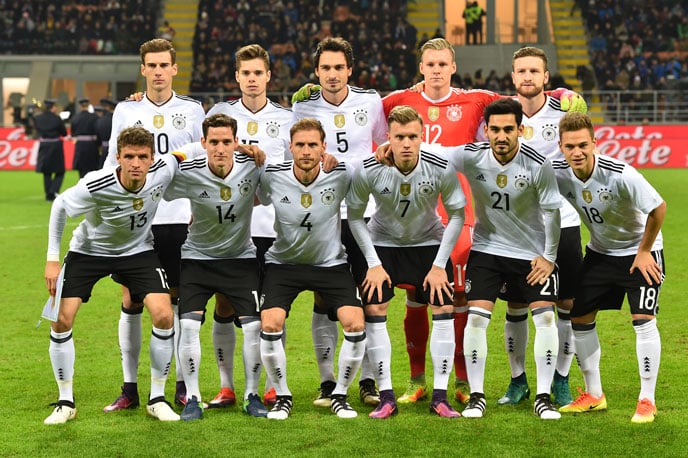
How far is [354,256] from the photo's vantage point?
6.56 meters

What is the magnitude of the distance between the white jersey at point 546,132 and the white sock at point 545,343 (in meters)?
0.79

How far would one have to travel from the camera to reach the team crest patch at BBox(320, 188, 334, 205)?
627 centimetres

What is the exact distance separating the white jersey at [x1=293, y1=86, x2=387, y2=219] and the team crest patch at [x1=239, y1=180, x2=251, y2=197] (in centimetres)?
74

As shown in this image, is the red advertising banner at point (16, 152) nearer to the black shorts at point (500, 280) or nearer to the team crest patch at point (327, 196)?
the team crest patch at point (327, 196)

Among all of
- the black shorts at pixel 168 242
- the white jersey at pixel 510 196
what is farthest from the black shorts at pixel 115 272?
the white jersey at pixel 510 196

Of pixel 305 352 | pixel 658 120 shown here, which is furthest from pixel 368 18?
pixel 305 352

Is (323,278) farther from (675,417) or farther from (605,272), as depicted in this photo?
(675,417)

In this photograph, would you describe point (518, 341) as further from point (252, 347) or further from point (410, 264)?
point (252, 347)

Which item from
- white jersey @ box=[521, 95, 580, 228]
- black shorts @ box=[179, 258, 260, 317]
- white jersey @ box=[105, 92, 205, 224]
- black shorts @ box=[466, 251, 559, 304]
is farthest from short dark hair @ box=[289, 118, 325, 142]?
white jersey @ box=[521, 95, 580, 228]

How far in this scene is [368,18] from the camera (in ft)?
111

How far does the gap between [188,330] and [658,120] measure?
80.9ft

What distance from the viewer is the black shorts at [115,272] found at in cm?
621

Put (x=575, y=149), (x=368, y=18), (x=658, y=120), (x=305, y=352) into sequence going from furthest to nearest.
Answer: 1. (x=368, y=18)
2. (x=658, y=120)
3. (x=305, y=352)
4. (x=575, y=149)

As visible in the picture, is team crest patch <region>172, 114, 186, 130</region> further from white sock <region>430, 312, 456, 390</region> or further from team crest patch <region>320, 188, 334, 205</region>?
white sock <region>430, 312, 456, 390</region>
